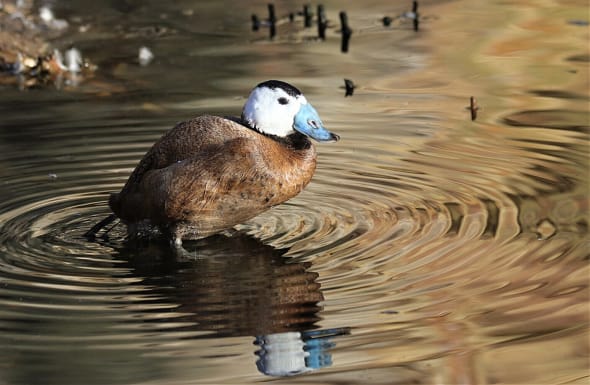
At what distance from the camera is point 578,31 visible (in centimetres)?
1224

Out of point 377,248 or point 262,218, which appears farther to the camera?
point 262,218

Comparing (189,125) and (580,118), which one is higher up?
(189,125)

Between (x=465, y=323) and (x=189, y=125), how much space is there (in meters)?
2.03

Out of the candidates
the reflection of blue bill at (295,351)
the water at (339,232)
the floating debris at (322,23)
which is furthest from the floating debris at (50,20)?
the reflection of blue bill at (295,351)

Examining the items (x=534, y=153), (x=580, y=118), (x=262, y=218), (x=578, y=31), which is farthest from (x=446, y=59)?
(x=262, y=218)

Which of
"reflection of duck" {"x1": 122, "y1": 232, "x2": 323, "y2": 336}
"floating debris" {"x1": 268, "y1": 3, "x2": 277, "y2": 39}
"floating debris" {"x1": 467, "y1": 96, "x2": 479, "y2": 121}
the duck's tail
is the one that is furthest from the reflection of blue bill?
"floating debris" {"x1": 268, "y1": 3, "x2": 277, "y2": 39}

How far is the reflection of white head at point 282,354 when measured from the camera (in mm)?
5094

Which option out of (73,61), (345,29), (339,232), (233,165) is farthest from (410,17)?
(233,165)

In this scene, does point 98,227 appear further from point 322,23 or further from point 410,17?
point 410,17

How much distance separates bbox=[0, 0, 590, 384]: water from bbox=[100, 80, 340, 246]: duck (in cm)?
25

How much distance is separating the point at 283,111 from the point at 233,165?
404 mm

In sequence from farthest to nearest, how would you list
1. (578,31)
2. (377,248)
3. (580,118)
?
(578,31), (580,118), (377,248)

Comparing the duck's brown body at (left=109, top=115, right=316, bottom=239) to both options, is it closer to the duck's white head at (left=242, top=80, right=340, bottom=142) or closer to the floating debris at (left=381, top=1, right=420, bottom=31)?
the duck's white head at (left=242, top=80, right=340, bottom=142)

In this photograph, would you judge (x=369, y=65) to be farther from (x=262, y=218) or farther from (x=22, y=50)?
(x=262, y=218)
